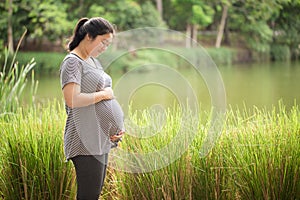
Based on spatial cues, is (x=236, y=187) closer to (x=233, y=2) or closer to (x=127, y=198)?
(x=127, y=198)

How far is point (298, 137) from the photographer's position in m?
1.77

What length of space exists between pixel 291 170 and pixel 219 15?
→ 15092mm

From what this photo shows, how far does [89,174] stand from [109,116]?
0.19m

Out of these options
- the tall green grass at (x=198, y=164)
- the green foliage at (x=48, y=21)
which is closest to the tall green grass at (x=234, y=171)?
the tall green grass at (x=198, y=164)

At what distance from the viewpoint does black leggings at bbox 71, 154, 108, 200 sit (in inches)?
58.2

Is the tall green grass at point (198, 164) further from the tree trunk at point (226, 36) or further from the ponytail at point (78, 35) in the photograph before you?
the tree trunk at point (226, 36)

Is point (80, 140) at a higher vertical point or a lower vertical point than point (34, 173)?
higher

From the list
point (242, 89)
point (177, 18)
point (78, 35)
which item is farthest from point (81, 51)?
point (177, 18)

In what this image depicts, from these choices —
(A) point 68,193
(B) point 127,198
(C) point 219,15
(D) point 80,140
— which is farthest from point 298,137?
(C) point 219,15

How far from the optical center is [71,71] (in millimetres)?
1414

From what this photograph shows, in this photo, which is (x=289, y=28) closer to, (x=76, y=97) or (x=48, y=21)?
(x=48, y=21)

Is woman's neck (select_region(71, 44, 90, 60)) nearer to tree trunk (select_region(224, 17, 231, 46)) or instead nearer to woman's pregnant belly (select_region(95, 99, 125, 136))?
woman's pregnant belly (select_region(95, 99, 125, 136))

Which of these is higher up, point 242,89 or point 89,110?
point 89,110

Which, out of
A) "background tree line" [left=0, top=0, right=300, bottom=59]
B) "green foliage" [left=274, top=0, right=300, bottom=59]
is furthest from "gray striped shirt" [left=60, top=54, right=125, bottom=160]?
"green foliage" [left=274, top=0, right=300, bottom=59]
